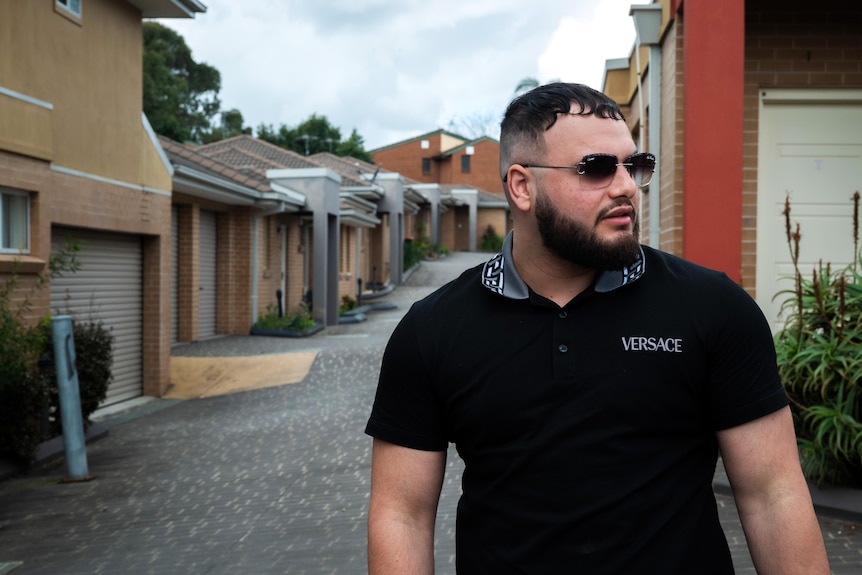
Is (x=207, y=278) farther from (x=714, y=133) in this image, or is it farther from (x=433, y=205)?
(x=433, y=205)

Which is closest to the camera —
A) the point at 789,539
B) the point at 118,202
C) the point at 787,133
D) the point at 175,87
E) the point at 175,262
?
the point at 789,539

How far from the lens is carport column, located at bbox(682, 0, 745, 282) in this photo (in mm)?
7520

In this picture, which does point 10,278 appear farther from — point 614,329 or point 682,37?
point 614,329

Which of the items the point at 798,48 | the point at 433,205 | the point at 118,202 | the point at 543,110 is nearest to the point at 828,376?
the point at 798,48

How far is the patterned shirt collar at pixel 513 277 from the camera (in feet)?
7.30

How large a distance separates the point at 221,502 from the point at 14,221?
14.8 feet

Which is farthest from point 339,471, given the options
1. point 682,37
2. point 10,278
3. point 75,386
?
point 682,37

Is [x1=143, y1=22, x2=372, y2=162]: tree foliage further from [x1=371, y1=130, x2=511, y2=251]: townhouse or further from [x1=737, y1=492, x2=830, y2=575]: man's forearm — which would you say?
[x1=737, y1=492, x2=830, y2=575]: man's forearm

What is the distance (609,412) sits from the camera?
2.10m

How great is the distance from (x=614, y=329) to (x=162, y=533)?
512 cm

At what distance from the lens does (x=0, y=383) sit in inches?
324

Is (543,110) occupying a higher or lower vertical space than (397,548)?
higher

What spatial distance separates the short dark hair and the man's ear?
0.03m

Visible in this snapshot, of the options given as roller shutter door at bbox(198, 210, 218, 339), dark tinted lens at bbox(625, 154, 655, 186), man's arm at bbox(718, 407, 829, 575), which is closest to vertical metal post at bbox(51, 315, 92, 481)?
dark tinted lens at bbox(625, 154, 655, 186)
